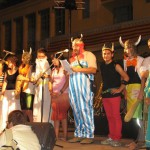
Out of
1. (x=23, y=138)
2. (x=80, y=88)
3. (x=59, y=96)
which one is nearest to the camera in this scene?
(x=23, y=138)

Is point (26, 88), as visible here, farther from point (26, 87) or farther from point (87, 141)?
point (87, 141)

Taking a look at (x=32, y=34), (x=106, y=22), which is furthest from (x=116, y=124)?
(x=32, y=34)

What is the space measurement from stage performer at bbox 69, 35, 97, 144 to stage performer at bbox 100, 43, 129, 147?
271 millimetres

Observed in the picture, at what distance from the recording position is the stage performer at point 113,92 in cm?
621

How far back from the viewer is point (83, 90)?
6531 millimetres

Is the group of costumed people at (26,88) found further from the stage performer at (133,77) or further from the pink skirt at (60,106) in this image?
the stage performer at (133,77)

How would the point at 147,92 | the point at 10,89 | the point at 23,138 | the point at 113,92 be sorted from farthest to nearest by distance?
the point at 10,89 → the point at 113,92 → the point at 147,92 → the point at 23,138

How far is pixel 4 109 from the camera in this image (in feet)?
26.7

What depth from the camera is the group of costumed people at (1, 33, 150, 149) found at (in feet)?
19.6

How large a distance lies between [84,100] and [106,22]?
549 inches

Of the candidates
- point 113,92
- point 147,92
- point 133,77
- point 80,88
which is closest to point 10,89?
point 80,88

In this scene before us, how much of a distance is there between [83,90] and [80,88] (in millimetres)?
57

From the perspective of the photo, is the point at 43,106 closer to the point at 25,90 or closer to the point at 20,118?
the point at 25,90

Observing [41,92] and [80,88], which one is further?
[41,92]
